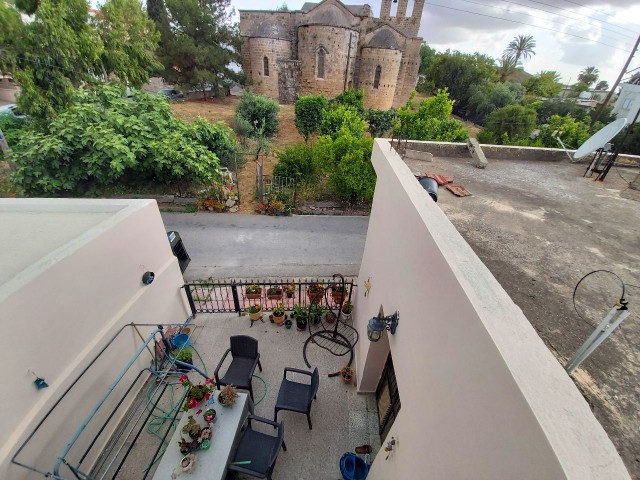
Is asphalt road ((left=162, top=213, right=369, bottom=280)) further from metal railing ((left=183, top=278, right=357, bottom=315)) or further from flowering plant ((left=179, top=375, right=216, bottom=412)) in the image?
flowering plant ((left=179, top=375, right=216, bottom=412))

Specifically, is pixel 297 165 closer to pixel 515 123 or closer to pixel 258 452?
pixel 258 452

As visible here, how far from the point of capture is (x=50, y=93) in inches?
516

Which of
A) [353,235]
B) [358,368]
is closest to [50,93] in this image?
[353,235]

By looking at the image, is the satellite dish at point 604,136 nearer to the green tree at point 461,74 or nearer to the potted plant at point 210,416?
the potted plant at point 210,416

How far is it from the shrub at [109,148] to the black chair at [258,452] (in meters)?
9.85

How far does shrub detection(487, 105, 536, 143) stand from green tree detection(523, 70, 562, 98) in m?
25.0

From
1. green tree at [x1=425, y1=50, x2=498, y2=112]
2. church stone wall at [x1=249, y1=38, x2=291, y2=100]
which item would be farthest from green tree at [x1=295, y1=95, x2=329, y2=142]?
green tree at [x1=425, y1=50, x2=498, y2=112]

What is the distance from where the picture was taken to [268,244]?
1081 cm

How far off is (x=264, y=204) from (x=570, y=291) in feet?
37.9

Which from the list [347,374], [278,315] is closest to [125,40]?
[278,315]

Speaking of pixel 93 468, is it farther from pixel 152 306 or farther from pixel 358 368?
pixel 358 368

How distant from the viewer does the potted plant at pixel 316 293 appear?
760cm

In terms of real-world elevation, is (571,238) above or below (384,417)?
above

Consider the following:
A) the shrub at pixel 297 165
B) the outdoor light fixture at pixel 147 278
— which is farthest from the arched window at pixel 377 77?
the outdoor light fixture at pixel 147 278
